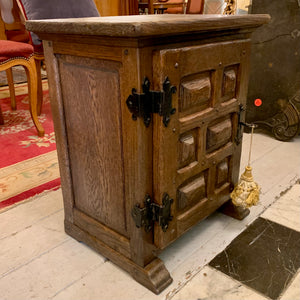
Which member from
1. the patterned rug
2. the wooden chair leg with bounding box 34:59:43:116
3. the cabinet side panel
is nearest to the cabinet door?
the cabinet side panel

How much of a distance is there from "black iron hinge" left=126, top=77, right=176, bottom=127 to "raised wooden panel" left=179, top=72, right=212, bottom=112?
2.5 inches

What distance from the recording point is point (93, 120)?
943 millimetres

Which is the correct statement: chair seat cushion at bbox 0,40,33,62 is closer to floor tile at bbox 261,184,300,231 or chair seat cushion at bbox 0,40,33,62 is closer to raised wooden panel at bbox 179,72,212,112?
raised wooden panel at bbox 179,72,212,112

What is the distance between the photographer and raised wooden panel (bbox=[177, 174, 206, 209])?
0.98 meters

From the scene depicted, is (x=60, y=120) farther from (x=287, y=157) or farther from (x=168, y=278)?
(x=287, y=157)


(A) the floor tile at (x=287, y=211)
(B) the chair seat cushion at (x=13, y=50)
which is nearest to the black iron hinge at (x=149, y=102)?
(A) the floor tile at (x=287, y=211)

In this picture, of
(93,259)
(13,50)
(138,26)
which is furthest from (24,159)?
(138,26)

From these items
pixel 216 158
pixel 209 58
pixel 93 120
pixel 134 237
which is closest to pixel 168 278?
pixel 134 237

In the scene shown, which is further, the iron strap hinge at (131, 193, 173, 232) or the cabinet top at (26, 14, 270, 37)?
the iron strap hinge at (131, 193, 173, 232)

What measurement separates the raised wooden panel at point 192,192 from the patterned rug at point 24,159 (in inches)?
30.4

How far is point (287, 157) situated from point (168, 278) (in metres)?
1.15

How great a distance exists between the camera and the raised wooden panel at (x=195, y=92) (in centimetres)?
87

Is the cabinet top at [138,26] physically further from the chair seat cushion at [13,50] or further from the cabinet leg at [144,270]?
the chair seat cushion at [13,50]

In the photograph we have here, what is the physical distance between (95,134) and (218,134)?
1.26 feet
